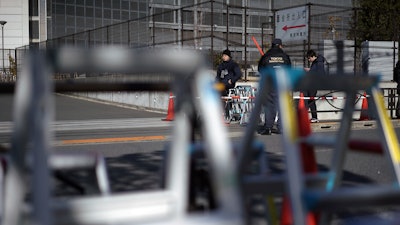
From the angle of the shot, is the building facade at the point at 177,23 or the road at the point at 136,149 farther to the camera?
the building facade at the point at 177,23

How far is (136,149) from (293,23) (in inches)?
426

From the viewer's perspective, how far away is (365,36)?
2573 centimetres

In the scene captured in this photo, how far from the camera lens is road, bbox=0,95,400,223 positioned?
683cm

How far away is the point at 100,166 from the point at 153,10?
1693 inches

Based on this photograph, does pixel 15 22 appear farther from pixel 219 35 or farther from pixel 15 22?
pixel 219 35

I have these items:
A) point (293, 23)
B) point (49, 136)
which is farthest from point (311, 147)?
point (293, 23)

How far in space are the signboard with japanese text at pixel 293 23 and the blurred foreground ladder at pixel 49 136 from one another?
16.9m

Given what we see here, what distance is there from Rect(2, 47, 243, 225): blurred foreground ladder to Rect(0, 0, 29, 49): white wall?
176ft

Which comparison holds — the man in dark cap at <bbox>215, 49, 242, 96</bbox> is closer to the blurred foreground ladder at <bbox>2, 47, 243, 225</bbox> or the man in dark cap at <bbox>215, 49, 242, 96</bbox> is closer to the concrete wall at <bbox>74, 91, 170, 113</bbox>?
the concrete wall at <bbox>74, 91, 170, 113</bbox>

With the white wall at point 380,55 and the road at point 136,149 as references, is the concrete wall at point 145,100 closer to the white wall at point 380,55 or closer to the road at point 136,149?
the road at point 136,149

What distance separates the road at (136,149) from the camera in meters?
6.83

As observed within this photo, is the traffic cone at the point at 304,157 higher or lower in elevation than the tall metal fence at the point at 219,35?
lower

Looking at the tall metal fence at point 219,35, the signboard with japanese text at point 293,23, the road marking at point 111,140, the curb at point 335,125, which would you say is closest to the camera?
the road marking at point 111,140

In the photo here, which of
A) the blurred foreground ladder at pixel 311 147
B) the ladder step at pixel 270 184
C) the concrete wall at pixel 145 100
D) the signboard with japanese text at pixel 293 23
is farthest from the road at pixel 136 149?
the signboard with japanese text at pixel 293 23
